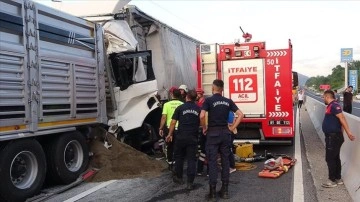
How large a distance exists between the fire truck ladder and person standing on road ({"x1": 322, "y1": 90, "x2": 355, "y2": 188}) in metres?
4.28

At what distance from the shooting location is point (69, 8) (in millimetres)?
10070

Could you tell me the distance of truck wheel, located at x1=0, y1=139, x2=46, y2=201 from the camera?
594 cm

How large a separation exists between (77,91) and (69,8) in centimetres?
327

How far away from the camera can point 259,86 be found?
1040cm

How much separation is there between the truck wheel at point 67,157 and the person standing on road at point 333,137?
4337 mm

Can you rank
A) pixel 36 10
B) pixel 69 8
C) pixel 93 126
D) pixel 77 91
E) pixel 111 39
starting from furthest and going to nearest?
pixel 69 8 → pixel 111 39 → pixel 93 126 → pixel 77 91 → pixel 36 10

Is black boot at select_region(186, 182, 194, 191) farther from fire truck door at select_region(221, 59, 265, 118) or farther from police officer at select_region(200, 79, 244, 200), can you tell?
fire truck door at select_region(221, 59, 265, 118)

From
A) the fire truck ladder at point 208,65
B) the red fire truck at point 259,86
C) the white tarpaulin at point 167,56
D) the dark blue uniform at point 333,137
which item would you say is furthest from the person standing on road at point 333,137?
the white tarpaulin at point 167,56

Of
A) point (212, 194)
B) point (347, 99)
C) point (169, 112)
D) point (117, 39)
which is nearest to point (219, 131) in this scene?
point (212, 194)

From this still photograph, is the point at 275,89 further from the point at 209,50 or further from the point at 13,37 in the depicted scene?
the point at 13,37

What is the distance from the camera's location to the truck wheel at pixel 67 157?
23.2 feet

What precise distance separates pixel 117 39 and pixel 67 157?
2.90 m

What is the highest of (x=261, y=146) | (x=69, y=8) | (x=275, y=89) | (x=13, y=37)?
(x=69, y=8)

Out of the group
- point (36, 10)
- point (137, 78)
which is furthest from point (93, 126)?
point (36, 10)
